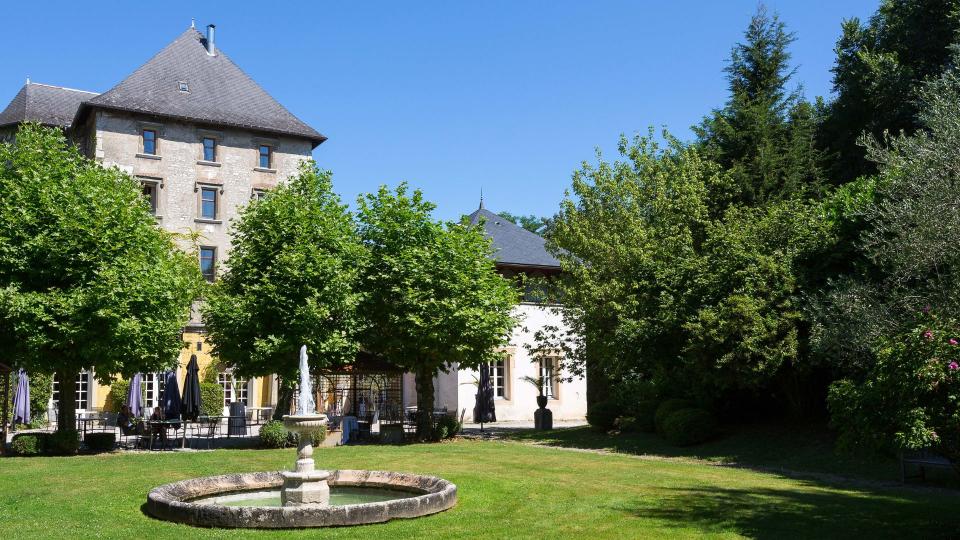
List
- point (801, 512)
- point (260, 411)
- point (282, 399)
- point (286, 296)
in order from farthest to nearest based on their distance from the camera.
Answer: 1. point (260, 411)
2. point (282, 399)
3. point (286, 296)
4. point (801, 512)

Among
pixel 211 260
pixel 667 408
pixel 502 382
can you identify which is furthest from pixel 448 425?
pixel 211 260

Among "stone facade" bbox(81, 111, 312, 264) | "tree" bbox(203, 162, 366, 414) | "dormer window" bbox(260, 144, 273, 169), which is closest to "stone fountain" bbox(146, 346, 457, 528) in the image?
"tree" bbox(203, 162, 366, 414)

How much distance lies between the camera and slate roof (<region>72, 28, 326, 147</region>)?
40469 mm

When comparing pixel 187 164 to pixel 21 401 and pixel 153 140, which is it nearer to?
pixel 153 140

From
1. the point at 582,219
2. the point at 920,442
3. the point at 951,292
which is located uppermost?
the point at 582,219

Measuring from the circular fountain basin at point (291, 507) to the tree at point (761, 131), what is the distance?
22.6 metres

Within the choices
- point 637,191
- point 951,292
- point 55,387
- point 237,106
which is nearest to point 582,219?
point 637,191

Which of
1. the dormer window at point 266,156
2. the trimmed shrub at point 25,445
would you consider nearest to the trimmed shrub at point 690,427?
the trimmed shrub at point 25,445

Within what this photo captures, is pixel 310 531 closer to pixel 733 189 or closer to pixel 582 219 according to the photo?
pixel 582 219

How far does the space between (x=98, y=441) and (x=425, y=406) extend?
9.21 m

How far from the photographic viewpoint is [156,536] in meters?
10.3

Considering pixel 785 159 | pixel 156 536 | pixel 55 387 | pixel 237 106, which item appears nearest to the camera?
pixel 156 536

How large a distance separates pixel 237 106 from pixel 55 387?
1640 centimetres

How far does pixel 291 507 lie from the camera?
11289mm
